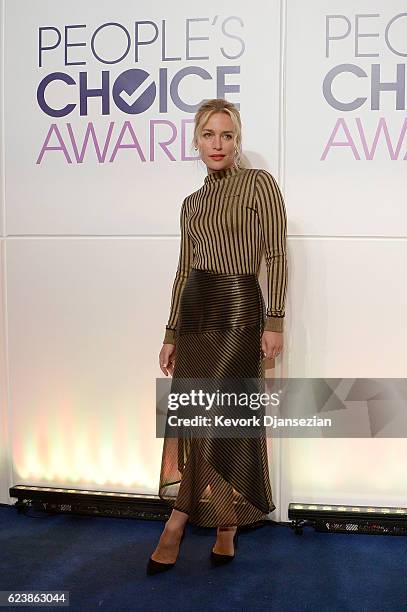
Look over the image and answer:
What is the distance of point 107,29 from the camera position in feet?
11.0

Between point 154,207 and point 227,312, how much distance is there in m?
0.83

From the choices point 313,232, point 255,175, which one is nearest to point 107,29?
point 255,175

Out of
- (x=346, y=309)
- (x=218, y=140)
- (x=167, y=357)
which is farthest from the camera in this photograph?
(x=346, y=309)

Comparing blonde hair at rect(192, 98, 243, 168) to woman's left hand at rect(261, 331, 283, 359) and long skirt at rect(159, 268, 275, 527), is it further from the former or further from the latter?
woman's left hand at rect(261, 331, 283, 359)

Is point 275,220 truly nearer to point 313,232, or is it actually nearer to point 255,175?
point 255,175

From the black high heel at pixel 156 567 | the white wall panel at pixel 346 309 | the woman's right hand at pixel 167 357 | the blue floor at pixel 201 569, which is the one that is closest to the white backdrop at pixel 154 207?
the white wall panel at pixel 346 309

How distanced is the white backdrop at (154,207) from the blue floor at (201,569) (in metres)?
0.29

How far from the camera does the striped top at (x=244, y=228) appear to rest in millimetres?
2783

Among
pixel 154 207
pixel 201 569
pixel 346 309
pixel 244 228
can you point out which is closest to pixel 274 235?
pixel 244 228

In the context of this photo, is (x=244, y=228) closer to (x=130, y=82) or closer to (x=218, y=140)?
(x=218, y=140)

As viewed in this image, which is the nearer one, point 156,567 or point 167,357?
point 156,567

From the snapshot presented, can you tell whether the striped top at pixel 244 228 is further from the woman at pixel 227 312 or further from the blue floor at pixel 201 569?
the blue floor at pixel 201 569

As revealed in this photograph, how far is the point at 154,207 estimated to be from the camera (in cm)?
337

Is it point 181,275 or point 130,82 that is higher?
point 130,82
